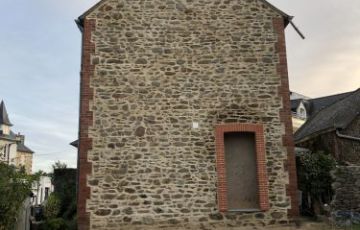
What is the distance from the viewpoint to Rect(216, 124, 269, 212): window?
11078mm

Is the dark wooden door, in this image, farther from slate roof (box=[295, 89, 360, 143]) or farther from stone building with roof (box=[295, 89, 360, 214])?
slate roof (box=[295, 89, 360, 143])

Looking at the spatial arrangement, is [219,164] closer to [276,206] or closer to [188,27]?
[276,206]

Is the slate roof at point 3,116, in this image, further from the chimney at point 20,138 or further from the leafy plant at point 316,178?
the leafy plant at point 316,178

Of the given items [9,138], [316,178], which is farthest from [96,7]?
[9,138]

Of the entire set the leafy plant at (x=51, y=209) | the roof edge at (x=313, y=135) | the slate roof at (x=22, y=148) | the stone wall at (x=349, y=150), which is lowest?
the leafy plant at (x=51, y=209)

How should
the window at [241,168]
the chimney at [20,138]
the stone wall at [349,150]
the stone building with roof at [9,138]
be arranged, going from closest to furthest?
the window at [241,168]
the stone wall at [349,150]
the stone building with roof at [9,138]
the chimney at [20,138]

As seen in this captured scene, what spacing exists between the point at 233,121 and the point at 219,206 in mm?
2322

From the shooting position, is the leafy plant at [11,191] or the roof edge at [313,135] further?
the roof edge at [313,135]

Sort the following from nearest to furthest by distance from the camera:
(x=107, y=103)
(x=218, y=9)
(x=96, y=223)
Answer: (x=96, y=223), (x=107, y=103), (x=218, y=9)

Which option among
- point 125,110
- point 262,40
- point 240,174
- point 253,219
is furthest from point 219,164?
point 262,40

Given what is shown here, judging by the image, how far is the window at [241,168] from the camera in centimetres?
1108

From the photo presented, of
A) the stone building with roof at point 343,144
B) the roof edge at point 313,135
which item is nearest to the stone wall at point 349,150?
the stone building with roof at point 343,144

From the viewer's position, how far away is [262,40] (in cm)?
1202

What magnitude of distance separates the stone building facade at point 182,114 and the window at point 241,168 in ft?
0.09
